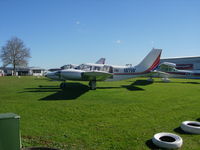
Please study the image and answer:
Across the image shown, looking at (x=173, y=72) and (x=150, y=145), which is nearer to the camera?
(x=150, y=145)

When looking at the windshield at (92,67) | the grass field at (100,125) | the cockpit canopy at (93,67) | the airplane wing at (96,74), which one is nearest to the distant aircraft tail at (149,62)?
the cockpit canopy at (93,67)

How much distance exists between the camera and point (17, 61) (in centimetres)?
5634

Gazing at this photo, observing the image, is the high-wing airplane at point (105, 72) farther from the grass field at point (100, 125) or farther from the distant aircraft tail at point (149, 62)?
the grass field at point (100, 125)

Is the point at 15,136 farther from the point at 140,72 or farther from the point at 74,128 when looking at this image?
the point at 140,72

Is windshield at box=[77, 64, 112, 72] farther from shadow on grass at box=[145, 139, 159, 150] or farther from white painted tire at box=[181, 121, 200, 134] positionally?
shadow on grass at box=[145, 139, 159, 150]

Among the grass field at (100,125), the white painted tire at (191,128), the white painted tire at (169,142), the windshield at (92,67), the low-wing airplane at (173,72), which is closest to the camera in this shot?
the white painted tire at (169,142)

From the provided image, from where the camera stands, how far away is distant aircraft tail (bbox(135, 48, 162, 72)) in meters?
18.7

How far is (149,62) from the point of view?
63.1 ft

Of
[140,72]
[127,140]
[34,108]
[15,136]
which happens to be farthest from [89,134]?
[140,72]

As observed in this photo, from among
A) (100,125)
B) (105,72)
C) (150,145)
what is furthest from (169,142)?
(105,72)

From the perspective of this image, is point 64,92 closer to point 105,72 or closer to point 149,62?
point 105,72

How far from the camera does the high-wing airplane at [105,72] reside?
1362 cm

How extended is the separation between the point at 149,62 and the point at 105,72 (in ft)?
28.2

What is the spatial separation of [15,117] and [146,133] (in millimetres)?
3646
